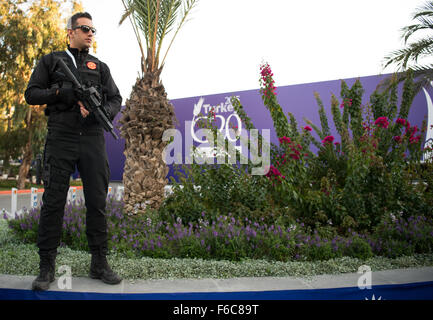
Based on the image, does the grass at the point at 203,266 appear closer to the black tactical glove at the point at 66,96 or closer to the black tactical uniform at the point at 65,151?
the black tactical uniform at the point at 65,151

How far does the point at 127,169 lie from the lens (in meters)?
5.45

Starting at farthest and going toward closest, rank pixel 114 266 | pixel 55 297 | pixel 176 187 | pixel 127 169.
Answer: pixel 127 169
pixel 176 187
pixel 114 266
pixel 55 297

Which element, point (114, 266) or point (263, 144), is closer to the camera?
point (114, 266)

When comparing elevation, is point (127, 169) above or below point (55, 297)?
above

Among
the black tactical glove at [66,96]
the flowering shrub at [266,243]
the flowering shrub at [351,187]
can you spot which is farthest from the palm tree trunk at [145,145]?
the black tactical glove at [66,96]

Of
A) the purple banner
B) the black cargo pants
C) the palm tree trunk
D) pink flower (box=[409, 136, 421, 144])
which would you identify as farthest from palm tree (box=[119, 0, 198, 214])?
the purple banner

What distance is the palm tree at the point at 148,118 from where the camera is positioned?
5258 mm

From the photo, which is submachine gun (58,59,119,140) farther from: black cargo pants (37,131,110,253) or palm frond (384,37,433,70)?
palm frond (384,37,433,70)

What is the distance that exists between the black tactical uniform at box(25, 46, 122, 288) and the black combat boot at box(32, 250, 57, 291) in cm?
2

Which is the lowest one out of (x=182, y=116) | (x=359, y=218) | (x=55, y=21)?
(x=359, y=218)
